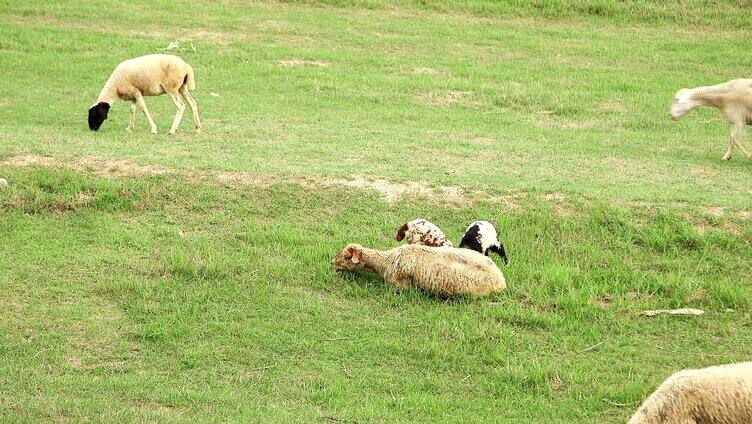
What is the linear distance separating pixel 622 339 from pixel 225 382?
3.14 meters

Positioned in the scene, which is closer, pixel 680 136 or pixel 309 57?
pixel 680 136

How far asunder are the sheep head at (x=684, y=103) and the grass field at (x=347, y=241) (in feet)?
1.41

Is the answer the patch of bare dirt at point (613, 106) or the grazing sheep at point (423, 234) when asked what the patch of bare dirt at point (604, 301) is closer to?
the grazing sheep at point (423, 234)

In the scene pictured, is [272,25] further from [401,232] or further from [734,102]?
[401,232]

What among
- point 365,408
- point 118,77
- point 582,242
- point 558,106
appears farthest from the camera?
point 558,106

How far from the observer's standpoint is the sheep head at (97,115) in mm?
12984

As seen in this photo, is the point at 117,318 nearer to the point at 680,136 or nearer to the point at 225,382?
the point at 225,382

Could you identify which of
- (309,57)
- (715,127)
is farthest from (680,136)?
(309,57)

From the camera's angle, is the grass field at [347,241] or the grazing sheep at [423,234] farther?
the grazing sheep at [423,234]

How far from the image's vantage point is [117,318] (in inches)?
317

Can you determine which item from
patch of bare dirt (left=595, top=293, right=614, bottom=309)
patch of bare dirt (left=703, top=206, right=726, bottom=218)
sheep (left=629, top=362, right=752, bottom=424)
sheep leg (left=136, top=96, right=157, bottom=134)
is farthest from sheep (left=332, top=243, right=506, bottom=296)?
sheep leg (left=136, top=96, right=157, bottom=134)

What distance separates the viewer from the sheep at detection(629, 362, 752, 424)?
18.2ft

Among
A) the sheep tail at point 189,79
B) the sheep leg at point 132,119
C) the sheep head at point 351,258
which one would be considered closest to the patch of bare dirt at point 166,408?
the sheep head at point 351,258

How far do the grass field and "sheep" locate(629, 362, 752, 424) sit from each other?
1.13 m
